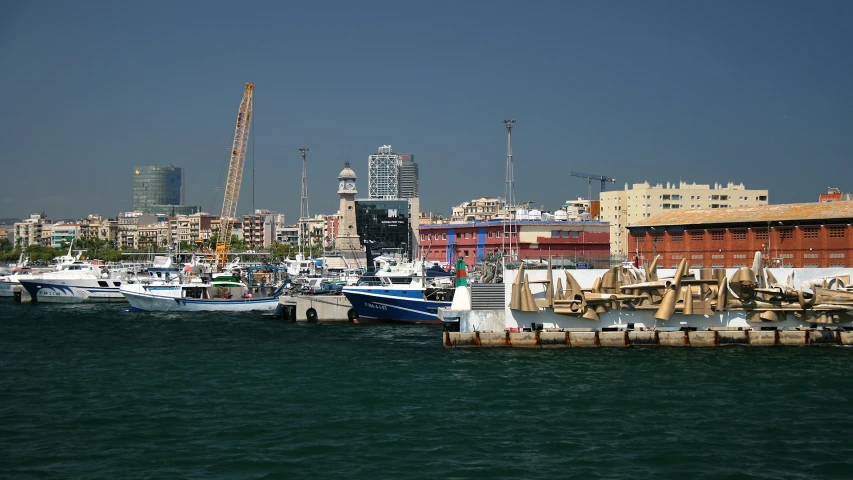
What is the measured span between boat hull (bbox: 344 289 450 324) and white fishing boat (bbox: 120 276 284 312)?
1270 centimetres

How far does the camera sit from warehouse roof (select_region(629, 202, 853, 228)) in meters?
54.1

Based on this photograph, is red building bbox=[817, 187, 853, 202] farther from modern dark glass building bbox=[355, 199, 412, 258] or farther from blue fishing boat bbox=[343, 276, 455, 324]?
modern dark glass building bbox=[355, 199, 412, 258]

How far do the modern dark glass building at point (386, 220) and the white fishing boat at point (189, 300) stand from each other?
9616 cm

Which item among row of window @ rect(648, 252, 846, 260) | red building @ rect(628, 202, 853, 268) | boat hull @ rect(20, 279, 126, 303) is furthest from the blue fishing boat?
boat hull @ rect(20, 279, 126, 303)

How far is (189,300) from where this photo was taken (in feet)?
213

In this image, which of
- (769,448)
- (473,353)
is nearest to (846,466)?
(769,448)

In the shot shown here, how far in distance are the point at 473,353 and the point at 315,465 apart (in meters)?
16.7

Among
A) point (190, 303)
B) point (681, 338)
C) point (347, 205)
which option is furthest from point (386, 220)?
point (681, 338)

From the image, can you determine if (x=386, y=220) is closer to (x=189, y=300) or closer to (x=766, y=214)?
(x=189, y=300)

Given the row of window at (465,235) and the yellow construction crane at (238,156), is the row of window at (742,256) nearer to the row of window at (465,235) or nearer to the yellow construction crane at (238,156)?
the row of window at (465,235)

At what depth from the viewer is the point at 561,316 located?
37594mm

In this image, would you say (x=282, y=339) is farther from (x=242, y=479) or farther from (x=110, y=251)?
(x=110, y=251)

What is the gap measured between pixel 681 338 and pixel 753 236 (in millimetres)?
24126

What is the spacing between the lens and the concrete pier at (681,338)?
36.9 metres
